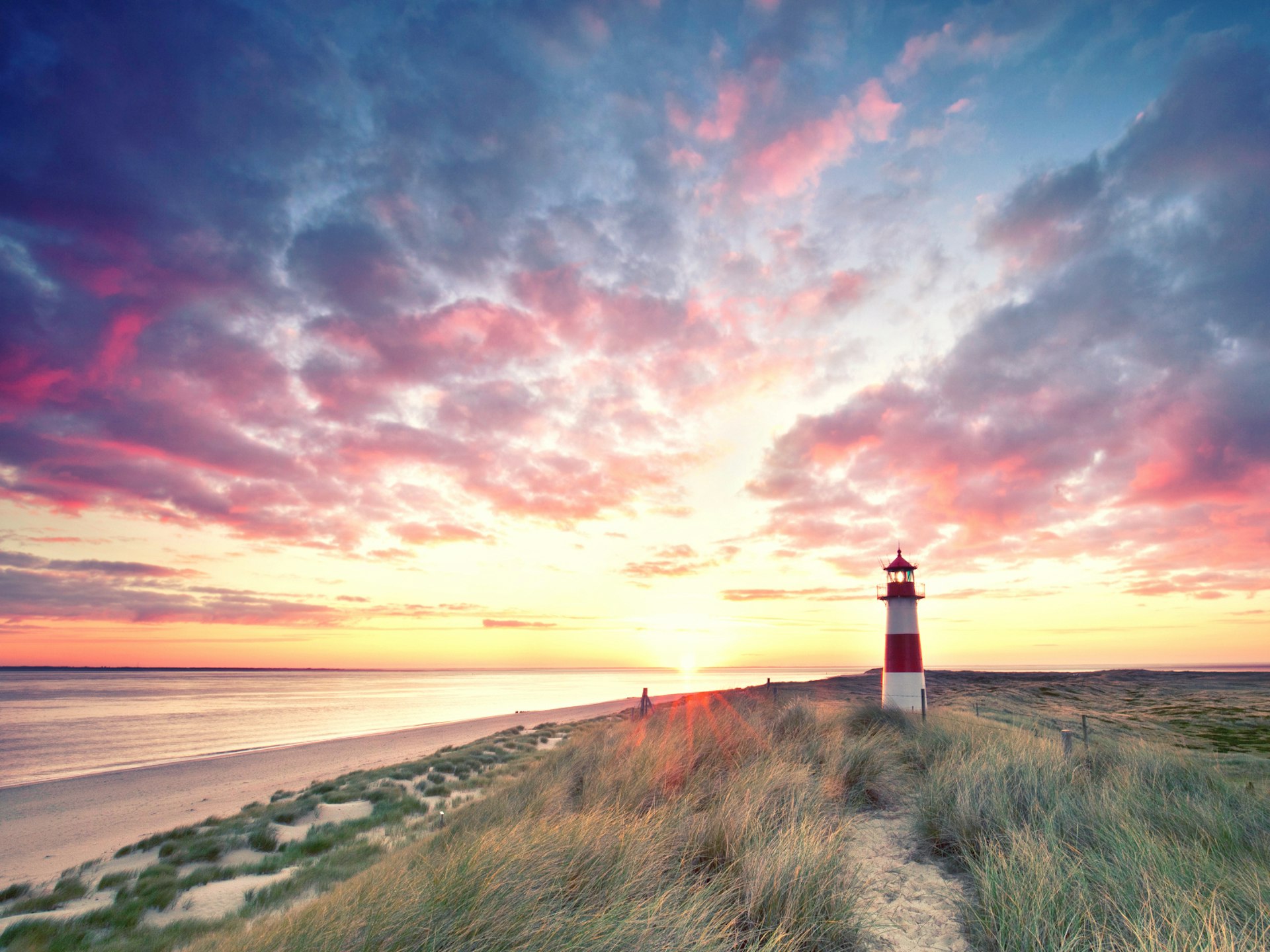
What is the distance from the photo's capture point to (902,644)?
732 inches

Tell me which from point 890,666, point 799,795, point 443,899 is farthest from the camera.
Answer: point 890,666

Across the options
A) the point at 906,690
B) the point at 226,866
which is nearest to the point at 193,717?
the point at 226,866

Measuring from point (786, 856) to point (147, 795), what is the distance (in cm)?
1972

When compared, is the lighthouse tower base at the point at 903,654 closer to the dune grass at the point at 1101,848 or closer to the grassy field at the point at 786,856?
the grassy field at the point at 786,856

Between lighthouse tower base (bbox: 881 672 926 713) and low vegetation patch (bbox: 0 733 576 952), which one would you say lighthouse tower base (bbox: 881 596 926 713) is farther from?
low vegetation patch (bbox: 0 733 576 952)

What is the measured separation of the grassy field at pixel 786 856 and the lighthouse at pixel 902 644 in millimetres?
8195

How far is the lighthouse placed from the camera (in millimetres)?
17969

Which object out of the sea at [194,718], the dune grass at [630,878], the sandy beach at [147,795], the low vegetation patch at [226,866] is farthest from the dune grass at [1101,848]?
the sea at [194,718]

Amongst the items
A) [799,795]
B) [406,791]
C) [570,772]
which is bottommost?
[406,791]

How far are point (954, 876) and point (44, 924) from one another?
9906 millimetres

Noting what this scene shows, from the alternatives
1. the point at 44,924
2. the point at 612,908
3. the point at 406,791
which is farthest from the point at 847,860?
the point at 406,791

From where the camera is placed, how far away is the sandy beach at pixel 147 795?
37.0ft

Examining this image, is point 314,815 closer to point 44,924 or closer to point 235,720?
point 44,924

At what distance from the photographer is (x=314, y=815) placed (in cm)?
1210
